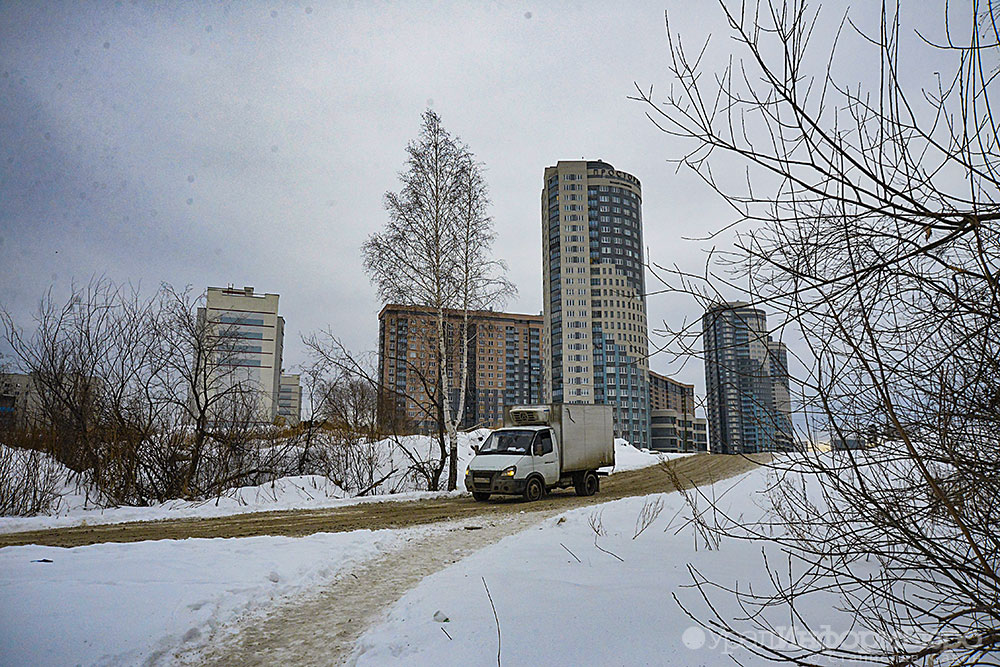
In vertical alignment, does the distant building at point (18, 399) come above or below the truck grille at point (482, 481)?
above

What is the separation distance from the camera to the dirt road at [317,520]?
10430 millimetres

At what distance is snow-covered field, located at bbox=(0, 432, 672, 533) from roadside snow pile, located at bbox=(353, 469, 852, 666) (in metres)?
8.68

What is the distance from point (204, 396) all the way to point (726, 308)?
18.0m

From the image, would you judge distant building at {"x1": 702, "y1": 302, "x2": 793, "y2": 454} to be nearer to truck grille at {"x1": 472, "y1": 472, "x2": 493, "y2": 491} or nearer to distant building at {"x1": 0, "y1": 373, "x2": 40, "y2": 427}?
truck grille at {"x1": 472, "y1": 472, "x2": 493, "y2": 491}

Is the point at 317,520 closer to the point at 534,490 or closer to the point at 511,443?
the point at 511,443

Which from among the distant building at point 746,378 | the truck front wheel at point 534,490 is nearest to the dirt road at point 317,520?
the truck front wheel at point 534,490

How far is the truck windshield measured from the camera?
682 inches

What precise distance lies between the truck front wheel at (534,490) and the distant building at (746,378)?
13002 millimetres

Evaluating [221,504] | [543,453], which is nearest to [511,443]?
[543,453]

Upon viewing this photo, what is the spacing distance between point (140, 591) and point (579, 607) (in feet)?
14.1

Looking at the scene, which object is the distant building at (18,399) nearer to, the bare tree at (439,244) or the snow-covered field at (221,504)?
the snow-covered field at (221,504)

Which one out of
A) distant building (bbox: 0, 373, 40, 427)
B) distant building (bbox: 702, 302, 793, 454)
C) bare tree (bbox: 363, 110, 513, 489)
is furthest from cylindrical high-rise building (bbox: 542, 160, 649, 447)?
distant building (bbox: 702, 302, 793, 454)

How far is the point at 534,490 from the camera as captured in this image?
17141 millimetres

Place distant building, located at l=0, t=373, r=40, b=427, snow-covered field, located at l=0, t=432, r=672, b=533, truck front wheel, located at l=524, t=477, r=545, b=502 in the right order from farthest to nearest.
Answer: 1. truck front wheel, located at l=524, t=477, r=545, b=502
2. distant building, located at l=0, t=373, r=40, b=427
3. snow-covered field, located at l=0, t=432, r=672, b=533
